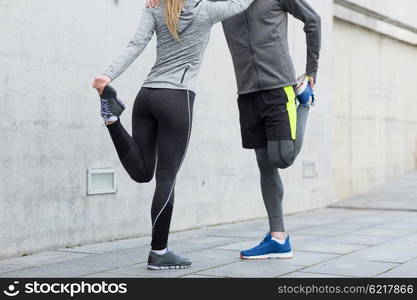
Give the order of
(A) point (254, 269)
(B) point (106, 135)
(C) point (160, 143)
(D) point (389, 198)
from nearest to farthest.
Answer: (C) point (160, 143), (A) point (254, 269), (B) point (106, 135), (D) point (389, 198)

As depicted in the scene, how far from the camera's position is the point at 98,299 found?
3.70 meters

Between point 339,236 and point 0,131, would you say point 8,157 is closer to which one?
point 0,131

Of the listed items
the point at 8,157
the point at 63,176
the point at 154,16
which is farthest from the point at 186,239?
the point at 154,16

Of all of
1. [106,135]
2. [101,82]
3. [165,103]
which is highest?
[101,82]

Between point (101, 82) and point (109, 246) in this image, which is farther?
point (109, 246)

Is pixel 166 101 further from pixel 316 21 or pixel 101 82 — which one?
pixel 316 21

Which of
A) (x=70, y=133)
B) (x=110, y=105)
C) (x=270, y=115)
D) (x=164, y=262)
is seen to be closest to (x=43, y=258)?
(x=70, y=133)

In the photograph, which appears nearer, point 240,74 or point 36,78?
point 240,74

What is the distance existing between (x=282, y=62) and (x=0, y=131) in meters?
2.03

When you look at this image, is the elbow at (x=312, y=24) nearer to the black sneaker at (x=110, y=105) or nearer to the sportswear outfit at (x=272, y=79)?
the sportswear outfit at (x=272, y=79)

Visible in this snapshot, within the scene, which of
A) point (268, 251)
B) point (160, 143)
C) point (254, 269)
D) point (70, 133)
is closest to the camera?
point (160, 143)

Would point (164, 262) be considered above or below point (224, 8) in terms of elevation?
below

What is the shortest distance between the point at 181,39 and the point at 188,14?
16 cm

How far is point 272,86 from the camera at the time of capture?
484cm
